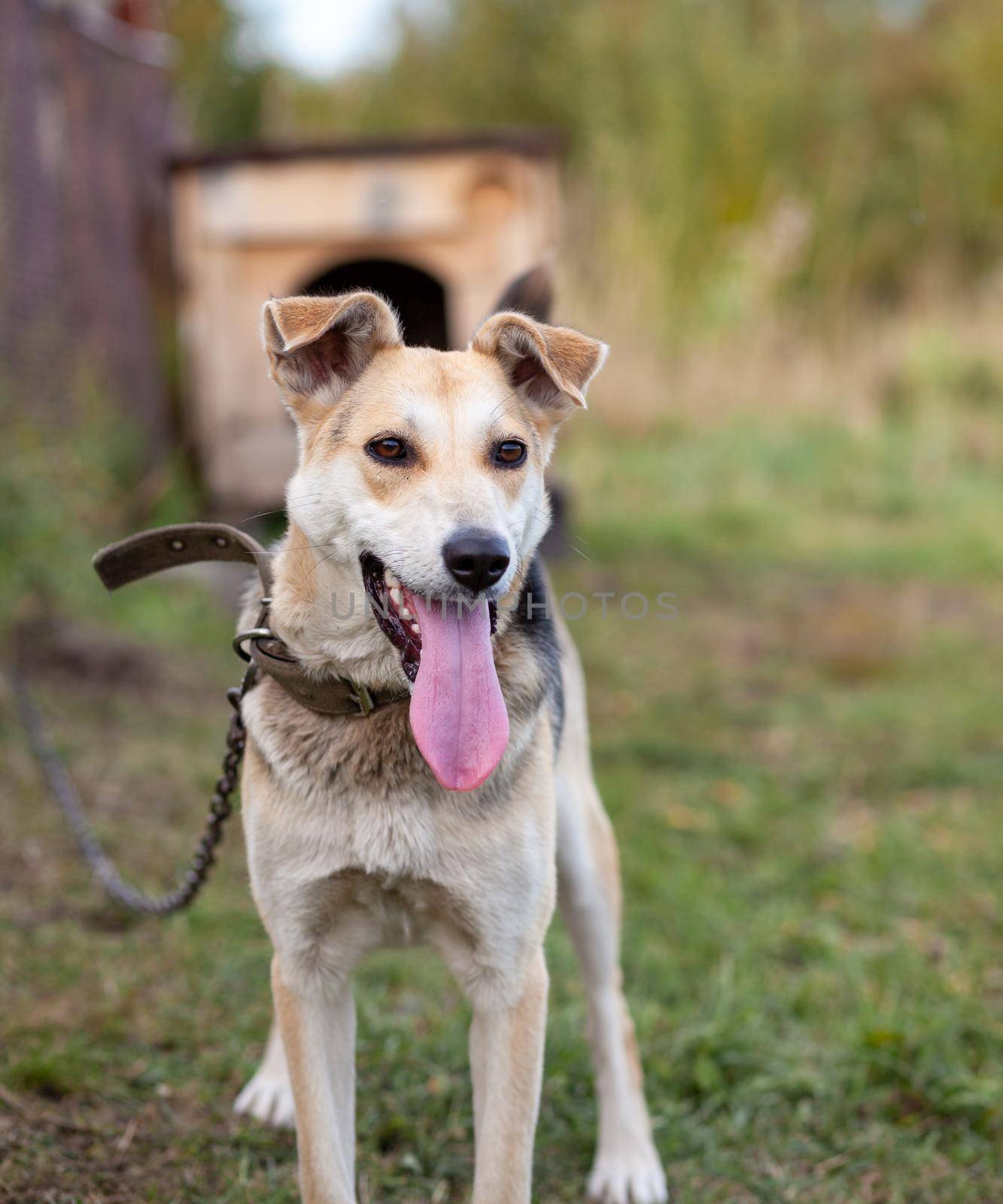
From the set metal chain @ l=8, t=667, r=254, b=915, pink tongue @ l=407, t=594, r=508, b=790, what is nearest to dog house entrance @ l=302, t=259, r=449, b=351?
metal chain @ l=8, t=667, r=254, b=915

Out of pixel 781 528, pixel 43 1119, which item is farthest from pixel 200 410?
pixel 43 1119

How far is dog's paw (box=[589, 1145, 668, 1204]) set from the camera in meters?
2.58

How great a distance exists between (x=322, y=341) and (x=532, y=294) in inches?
35.9

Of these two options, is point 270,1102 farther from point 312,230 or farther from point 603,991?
point 312,230

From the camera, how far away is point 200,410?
911 cm

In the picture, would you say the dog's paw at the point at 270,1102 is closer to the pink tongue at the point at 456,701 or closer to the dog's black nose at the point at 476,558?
the pink tongue at the point at 456,701

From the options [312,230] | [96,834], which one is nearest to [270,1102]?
[96,834]

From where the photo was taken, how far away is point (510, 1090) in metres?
2.12

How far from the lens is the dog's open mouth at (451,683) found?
1.97 m

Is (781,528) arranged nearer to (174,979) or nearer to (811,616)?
(811,616)

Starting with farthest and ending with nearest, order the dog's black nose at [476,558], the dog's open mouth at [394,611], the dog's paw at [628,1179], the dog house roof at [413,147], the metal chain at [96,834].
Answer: the dog house roof at [413,147] → the dog's paw at [628,1179] → the metal chain at [96,834] → the dog's open mouth at [394,611] → the dog's black nose at [476,558]

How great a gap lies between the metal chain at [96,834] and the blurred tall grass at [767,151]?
26.4 feet

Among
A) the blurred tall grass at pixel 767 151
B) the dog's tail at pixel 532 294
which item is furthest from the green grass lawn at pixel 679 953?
the blurred tall grass at pixel 767 151

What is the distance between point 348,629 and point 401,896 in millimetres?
491
